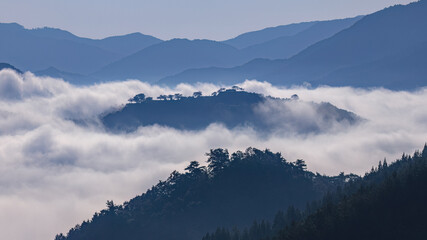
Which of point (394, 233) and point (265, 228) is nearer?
point (394, 233)

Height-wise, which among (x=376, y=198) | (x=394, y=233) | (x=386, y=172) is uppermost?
(x=386, y=172)

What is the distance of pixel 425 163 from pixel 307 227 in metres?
35.0

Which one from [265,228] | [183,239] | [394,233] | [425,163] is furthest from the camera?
[183,239]

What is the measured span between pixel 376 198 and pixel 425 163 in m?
17.5

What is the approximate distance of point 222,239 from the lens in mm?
156125

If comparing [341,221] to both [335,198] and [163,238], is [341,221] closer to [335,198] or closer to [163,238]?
[335,198]

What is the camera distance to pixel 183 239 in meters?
198

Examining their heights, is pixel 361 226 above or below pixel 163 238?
below

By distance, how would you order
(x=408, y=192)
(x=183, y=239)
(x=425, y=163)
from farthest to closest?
(x=183, y=239) → (x=425, y=163) → (x=408, y=192)

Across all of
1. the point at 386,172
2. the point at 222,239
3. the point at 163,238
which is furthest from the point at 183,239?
the point at 386,172

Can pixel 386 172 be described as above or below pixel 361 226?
above

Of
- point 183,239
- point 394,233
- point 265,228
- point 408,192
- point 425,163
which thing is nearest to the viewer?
point 394,233

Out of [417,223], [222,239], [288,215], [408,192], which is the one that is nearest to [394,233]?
[417,223]

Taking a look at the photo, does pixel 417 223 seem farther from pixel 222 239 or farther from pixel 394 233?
pixel 222 239
